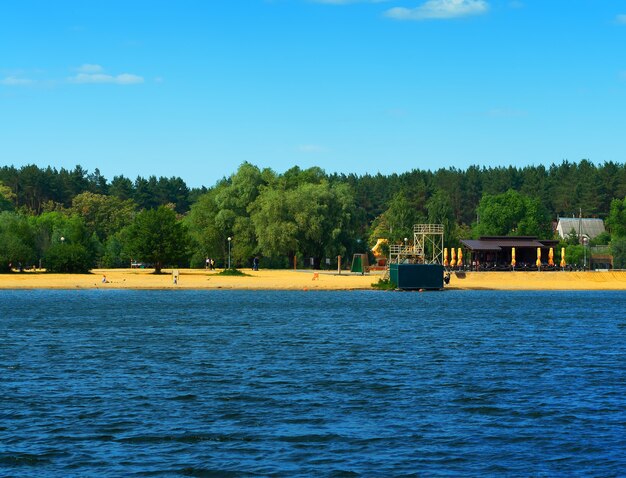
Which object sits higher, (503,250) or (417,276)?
(503,250)

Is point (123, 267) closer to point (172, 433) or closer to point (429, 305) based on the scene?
point (429, 305)

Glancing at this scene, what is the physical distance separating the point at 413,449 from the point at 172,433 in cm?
635

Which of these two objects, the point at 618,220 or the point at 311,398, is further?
the point at 618,220

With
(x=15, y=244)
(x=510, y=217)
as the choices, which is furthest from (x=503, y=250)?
(x=15, y=244)

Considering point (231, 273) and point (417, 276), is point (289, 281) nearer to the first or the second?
point (231, 273)

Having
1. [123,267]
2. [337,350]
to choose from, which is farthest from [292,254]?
[337,350]

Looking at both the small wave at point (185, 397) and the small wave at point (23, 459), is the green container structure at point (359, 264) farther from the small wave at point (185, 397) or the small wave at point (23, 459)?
the small wave at point (23, 459)

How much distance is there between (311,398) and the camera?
3062cm

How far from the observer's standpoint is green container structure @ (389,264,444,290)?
100 meters

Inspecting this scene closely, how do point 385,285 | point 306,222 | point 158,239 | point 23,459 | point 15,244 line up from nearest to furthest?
1. point 23,459
2. point 385,285
3. point 15,244
4. point 158,239
5. point 306,222

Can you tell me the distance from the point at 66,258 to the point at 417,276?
4339 centimetres

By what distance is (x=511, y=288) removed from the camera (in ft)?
366

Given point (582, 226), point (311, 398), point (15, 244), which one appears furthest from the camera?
point (582, 226)

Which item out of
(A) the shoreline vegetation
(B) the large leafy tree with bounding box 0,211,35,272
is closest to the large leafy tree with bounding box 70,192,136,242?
(A) the shoreline vegetation
